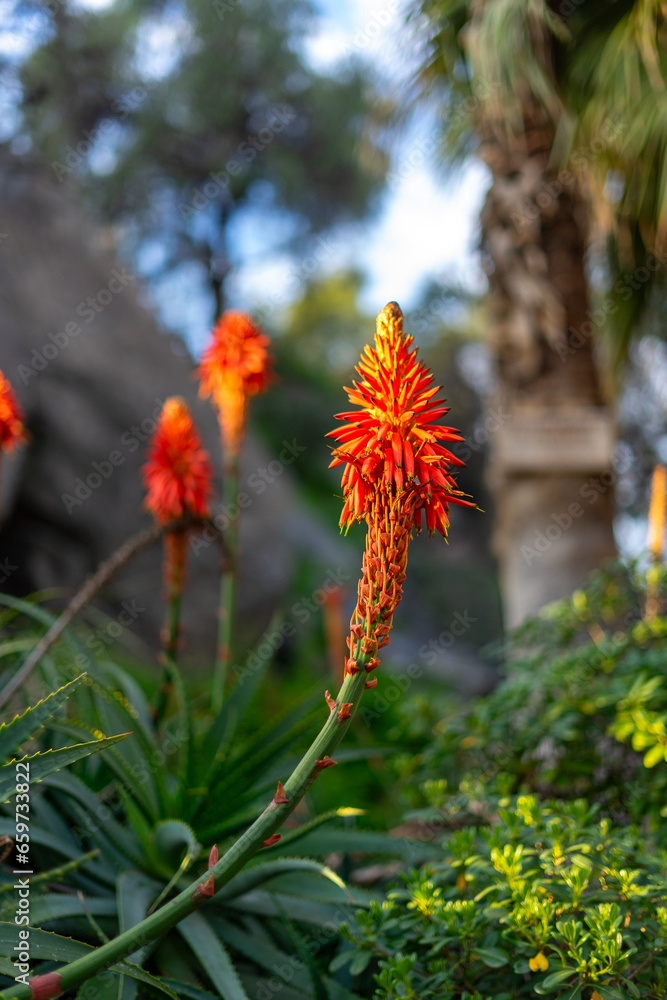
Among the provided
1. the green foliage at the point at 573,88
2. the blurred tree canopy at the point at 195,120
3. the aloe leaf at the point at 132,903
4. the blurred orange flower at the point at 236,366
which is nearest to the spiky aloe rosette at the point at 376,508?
the aloe leaf at the point at 132,903

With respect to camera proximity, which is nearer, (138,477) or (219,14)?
(138,477)

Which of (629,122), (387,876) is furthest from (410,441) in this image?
(629,122)

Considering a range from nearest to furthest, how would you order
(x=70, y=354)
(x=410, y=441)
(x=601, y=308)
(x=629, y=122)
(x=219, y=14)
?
(x=410, y=441)
(x=629, y=122)
(x=601, y=308)
(x=70, y=354)
(x=219, y=14)

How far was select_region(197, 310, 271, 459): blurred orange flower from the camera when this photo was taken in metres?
2.64

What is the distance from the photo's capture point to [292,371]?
49.2 ft

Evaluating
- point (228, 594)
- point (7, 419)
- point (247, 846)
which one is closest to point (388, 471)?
point (247, 846)

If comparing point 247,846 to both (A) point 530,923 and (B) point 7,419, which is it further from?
(B) point 7,419

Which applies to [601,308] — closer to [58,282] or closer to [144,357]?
[144,357]

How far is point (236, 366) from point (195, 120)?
13.0 meters

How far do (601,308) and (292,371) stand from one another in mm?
10429

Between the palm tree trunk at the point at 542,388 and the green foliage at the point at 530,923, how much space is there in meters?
2.23

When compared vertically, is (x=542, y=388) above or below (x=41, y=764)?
above

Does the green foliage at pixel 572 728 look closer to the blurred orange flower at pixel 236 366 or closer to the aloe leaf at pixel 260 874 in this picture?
the aloe leaf at pixel 260 874

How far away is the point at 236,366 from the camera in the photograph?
2.64 metres
